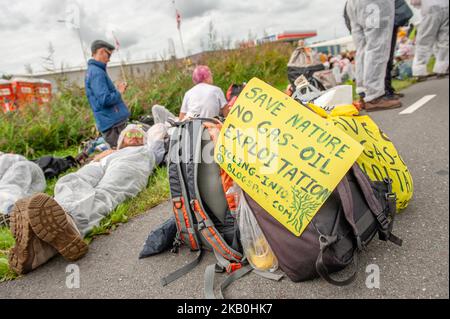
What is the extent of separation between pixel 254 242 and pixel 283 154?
1.36 ft

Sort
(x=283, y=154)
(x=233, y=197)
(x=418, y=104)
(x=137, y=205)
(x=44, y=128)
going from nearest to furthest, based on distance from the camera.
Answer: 1. (x=283, y=154)
2. (x=233, y=197)
3. (x=137, y=205)
4. (x=418, y=104)
5. (x=44, y=128)

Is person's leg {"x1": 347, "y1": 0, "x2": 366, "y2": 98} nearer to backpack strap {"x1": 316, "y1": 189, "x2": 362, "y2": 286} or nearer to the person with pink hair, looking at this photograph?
the person with pink hair

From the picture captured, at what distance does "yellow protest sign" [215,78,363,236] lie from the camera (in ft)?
4.15

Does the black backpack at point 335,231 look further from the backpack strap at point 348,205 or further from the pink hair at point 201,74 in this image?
the pink hair at point 201,74

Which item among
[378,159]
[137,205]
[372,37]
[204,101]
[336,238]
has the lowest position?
[137,205]

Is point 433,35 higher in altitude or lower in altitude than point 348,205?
higher

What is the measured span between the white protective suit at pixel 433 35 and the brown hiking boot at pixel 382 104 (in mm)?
1093

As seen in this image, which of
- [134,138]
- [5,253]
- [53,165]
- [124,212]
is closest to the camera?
[5,253]

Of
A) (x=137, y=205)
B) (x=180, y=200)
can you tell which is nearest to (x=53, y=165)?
(x=137, y=205)

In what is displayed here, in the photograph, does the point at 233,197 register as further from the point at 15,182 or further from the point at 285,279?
the point at 15,182

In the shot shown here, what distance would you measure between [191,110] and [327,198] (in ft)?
8.99

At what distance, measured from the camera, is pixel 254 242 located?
1426 millimetres

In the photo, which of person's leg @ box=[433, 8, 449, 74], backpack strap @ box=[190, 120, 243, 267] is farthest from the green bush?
person's leg @ box=[433, 8, 449, 74]
